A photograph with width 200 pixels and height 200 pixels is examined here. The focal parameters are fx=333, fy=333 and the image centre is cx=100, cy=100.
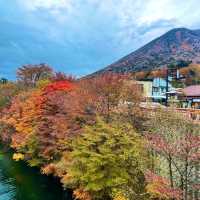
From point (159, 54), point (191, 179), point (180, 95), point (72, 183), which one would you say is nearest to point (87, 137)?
point (72, 183)

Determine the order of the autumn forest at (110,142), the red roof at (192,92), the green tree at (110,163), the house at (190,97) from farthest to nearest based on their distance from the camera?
the red roof at (192,92), the house at (190,97), the green tree at (110,163), the autumn forest at (110,142)

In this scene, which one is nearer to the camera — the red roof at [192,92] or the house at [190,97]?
the house at [190,97]

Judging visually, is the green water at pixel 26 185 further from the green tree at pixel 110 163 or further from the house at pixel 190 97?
the house at pixel 190 97

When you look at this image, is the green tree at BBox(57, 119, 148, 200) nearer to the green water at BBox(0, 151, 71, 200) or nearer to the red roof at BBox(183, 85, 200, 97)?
the green water at BBox(0, 151, 71, 200)

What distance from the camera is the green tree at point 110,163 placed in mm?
22281

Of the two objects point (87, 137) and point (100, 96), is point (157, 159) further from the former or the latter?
point (100, 96)

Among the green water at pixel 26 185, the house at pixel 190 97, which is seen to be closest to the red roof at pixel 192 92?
the house at pixel 190 97

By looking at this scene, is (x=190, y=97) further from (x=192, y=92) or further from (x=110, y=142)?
(x=110, y=142)

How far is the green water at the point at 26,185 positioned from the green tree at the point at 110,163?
7837 millimetres

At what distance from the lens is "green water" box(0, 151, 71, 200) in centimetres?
3161

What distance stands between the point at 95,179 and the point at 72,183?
4.14m

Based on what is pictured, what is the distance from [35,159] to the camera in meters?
38.2

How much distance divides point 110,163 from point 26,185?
1627cm

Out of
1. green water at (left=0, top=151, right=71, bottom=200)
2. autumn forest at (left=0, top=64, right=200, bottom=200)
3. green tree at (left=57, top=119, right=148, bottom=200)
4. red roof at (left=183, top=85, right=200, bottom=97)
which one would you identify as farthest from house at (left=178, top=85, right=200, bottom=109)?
green tree at (left=57, top=119, right=148, bottom=200)
